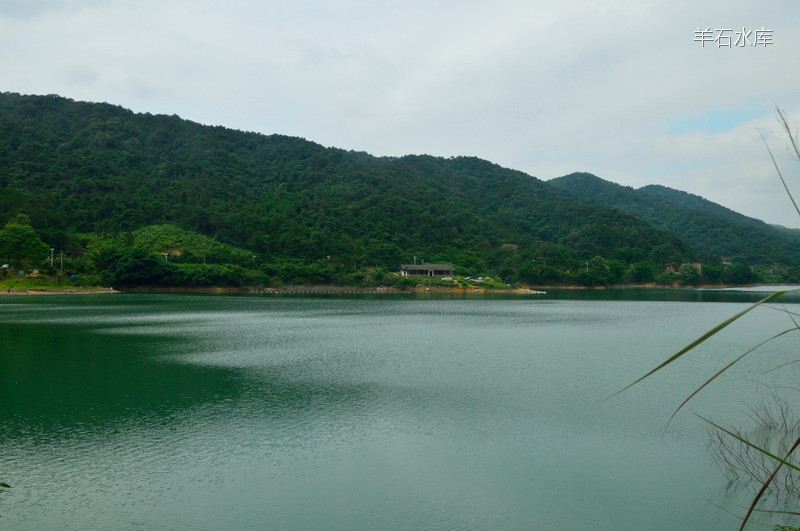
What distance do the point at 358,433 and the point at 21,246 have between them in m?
44.0

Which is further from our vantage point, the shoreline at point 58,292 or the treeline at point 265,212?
the treeline at point 265,212

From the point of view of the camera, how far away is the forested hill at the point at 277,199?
6359 cm

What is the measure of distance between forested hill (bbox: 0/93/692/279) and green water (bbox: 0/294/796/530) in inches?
1654

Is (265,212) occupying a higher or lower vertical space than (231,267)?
higher

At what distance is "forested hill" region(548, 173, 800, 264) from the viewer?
8719 cm

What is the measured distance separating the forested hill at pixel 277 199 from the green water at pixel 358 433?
42.0 metres

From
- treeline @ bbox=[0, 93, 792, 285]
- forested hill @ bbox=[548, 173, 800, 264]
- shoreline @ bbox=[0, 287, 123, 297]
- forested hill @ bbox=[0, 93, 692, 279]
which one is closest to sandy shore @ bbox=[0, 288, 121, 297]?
shoreline @ bbox=[0, 287, 123, 297]

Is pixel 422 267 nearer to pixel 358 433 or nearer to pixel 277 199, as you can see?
pixel 277 199

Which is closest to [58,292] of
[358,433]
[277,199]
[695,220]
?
[277,199]

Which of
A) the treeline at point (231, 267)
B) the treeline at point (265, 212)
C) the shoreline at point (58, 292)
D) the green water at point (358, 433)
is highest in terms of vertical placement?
the treeline at point (265, 212)

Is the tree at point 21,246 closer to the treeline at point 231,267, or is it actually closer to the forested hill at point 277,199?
the treeline at point 231,267

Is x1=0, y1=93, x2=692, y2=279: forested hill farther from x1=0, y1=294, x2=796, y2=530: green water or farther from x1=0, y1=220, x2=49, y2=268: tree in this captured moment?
x1=0, y1=294, x2=796, y2=530: green water

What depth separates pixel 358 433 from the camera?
10258 millimetres

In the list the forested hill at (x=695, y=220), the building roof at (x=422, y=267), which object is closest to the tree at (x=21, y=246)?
the building roof at (x=422, y=267)
